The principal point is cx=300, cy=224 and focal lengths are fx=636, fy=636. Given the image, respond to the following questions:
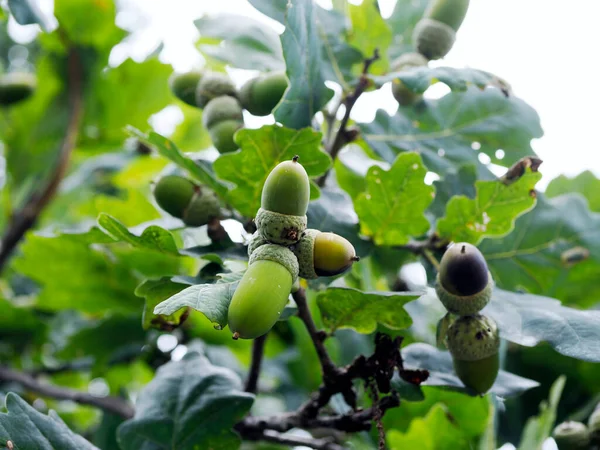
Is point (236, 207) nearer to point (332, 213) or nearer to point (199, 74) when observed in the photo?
point (332, 213)

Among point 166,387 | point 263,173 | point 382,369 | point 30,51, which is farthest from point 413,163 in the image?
point 30,51

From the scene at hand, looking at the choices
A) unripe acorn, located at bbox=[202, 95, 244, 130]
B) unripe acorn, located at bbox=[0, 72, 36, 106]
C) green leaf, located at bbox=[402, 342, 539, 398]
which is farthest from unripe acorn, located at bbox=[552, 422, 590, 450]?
unripe acorn, located at bbox=[0, 72, 36, 106]

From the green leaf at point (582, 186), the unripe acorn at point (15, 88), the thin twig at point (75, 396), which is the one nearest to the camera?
the thin twig at point (75, 396)

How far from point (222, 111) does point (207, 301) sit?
59 cm

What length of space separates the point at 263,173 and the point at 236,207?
3.5 inches

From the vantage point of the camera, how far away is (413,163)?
122 centimetres

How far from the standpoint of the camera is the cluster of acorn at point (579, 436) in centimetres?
129

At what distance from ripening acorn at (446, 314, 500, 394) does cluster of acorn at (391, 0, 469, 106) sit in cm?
56

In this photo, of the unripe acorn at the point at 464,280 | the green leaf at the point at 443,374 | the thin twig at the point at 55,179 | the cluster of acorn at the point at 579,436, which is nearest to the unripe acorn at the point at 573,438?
the cluster of acorn at the point at 579,436

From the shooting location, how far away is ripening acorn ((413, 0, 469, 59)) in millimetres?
1408

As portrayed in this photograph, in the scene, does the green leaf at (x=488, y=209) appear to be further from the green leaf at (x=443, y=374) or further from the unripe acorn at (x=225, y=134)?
the unripe acorn at (x=225, y=134)

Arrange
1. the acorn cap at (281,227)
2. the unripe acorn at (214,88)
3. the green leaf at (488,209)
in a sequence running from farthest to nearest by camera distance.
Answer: the unripe acorn at (214,88), the green leaf at (488,209), the acorn cap at (281,227)

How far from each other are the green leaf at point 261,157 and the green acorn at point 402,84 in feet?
1.27

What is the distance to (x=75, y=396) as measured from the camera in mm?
1677
